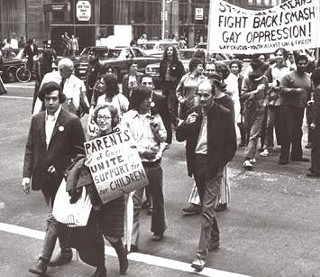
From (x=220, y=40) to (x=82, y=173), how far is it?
4965mm

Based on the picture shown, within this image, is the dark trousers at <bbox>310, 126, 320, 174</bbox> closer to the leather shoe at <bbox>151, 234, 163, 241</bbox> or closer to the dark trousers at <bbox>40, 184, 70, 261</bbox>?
the leather shoe at <bbox>151, 234, 163, 241</bbox>

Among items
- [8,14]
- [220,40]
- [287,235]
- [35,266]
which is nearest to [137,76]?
[220,40]

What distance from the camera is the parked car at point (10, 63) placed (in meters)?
26.8

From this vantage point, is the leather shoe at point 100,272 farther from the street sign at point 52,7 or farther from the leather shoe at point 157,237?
the street sign at point 52,7

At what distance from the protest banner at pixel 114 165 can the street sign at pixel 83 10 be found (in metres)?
37.8

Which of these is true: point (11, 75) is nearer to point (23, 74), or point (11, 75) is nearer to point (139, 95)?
point (23, 74)

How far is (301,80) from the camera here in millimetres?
11102

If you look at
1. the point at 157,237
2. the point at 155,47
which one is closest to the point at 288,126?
the point at 157,237

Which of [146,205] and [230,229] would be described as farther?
[146,205]

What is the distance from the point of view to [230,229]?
7.85 metres

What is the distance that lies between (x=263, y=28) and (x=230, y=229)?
13.2ft

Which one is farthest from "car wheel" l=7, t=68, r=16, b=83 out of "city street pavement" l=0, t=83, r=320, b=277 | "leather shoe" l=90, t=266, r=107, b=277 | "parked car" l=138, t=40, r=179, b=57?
"leather shoe" l=90, t=266, r=107, b=277

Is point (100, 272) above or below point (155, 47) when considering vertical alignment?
below

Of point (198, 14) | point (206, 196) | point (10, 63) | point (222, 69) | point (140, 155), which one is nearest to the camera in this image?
point (206, 196)
